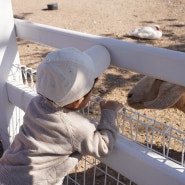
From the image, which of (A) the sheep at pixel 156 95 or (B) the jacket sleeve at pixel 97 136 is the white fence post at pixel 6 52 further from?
(B) the jacket sleeve at pixel 97 136

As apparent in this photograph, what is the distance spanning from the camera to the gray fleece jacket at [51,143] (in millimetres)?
1313

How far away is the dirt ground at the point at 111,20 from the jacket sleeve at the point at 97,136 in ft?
6.37

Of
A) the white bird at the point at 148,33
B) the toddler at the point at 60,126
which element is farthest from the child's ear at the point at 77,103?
the white bird at the point at 148,33

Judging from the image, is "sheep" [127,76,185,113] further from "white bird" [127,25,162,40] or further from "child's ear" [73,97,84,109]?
"white bird" [127,25,162,40]

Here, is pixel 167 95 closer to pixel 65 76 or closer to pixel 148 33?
pixel 65 76

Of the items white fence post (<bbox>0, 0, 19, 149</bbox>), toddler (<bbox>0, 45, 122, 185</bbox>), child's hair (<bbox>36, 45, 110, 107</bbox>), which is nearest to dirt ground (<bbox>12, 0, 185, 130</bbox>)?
white fence post (<bbox>0, 0, 19, 149</bbox>)

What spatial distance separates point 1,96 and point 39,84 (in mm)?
919

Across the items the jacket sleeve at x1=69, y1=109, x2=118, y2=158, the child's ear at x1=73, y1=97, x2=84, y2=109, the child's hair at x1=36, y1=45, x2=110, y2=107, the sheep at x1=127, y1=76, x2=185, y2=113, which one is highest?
the child's hair at x1=36, y1=45, x2=110, y2=107

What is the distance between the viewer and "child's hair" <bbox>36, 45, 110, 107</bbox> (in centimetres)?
121

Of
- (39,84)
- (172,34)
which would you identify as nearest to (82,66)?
(39,84)

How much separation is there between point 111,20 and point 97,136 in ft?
15.6

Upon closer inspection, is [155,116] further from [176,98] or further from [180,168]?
[180,168]

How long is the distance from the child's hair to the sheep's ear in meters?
0.85

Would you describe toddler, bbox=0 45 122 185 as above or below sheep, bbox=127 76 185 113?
above
